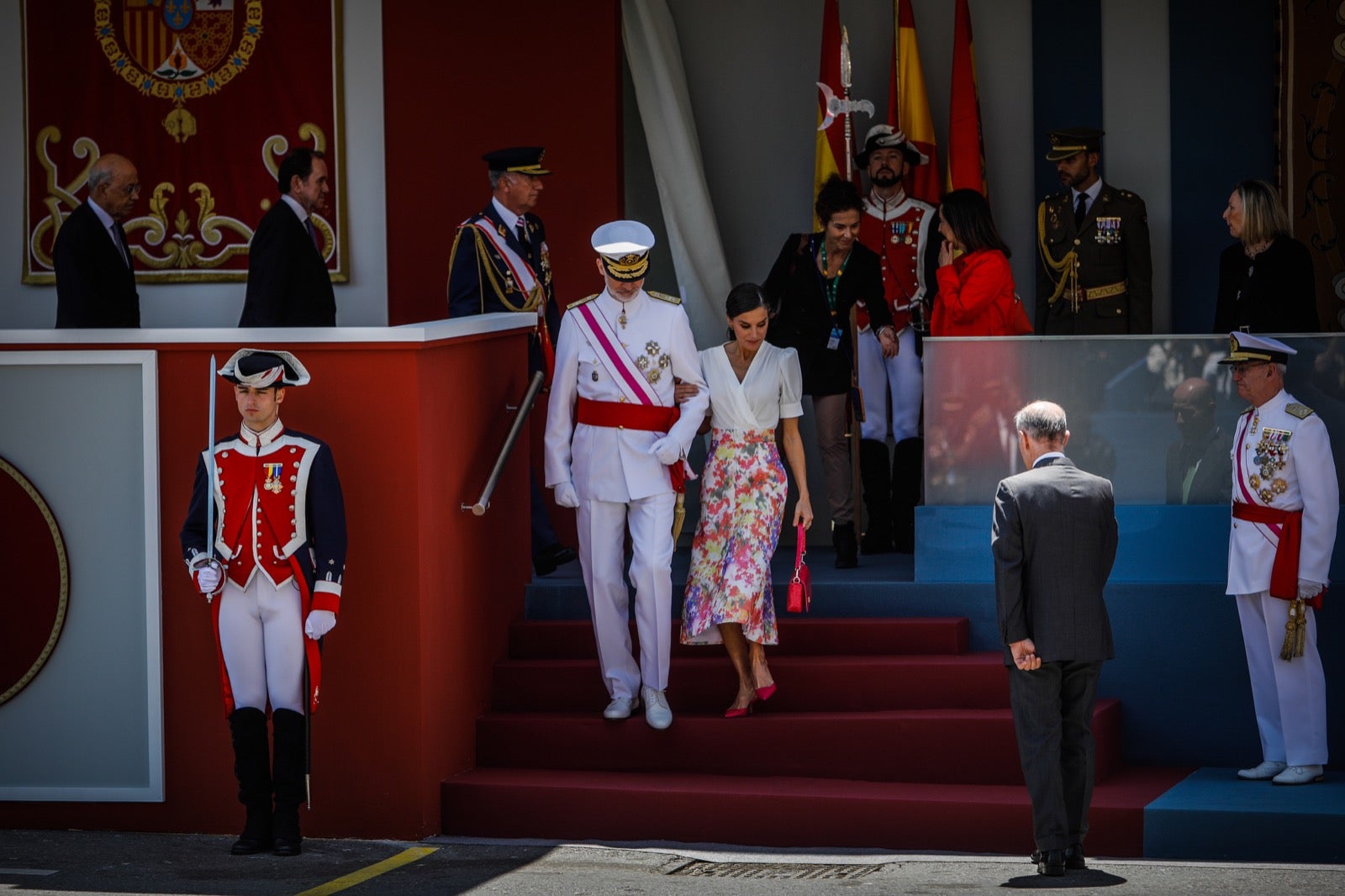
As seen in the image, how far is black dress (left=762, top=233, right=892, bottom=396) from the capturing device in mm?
9594

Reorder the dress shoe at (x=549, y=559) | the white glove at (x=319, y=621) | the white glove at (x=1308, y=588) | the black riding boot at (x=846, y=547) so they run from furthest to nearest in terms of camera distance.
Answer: the black riding boot at (x=846, y=547) < the dress shoe at (x=549, y=559) < the white glove at (x=1308, y=588) < the white glove at (x=319, y=621)

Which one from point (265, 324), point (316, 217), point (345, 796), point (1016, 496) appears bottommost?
point (345, 796)

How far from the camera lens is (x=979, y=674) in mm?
8312

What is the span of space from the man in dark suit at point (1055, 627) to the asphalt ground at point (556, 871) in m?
0.25

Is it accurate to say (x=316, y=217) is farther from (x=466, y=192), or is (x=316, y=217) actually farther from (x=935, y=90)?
(x=935, y=90)

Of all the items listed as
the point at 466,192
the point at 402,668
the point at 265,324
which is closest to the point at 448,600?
the point at 402,668

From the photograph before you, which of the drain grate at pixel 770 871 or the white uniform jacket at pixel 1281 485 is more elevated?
the white uniform jacket at pixel 1281 485

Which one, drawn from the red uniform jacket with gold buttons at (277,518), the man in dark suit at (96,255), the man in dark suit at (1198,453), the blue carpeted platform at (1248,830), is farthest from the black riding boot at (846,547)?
the man in dark suit at (96,255)

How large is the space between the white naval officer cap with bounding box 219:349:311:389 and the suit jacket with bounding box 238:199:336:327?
5.38 ft

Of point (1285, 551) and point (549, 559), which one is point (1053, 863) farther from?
point (549, 559)

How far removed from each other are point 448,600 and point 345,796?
0.84 metres

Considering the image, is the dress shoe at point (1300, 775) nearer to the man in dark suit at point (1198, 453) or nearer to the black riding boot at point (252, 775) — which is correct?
the man in dark suit at point (1198, 453)

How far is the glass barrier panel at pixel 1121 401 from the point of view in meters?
8.77

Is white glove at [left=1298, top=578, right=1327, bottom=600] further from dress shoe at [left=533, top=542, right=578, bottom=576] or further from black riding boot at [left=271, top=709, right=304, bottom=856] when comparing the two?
black riding boot at [left=271, top=709, right=304, bottom=856]
